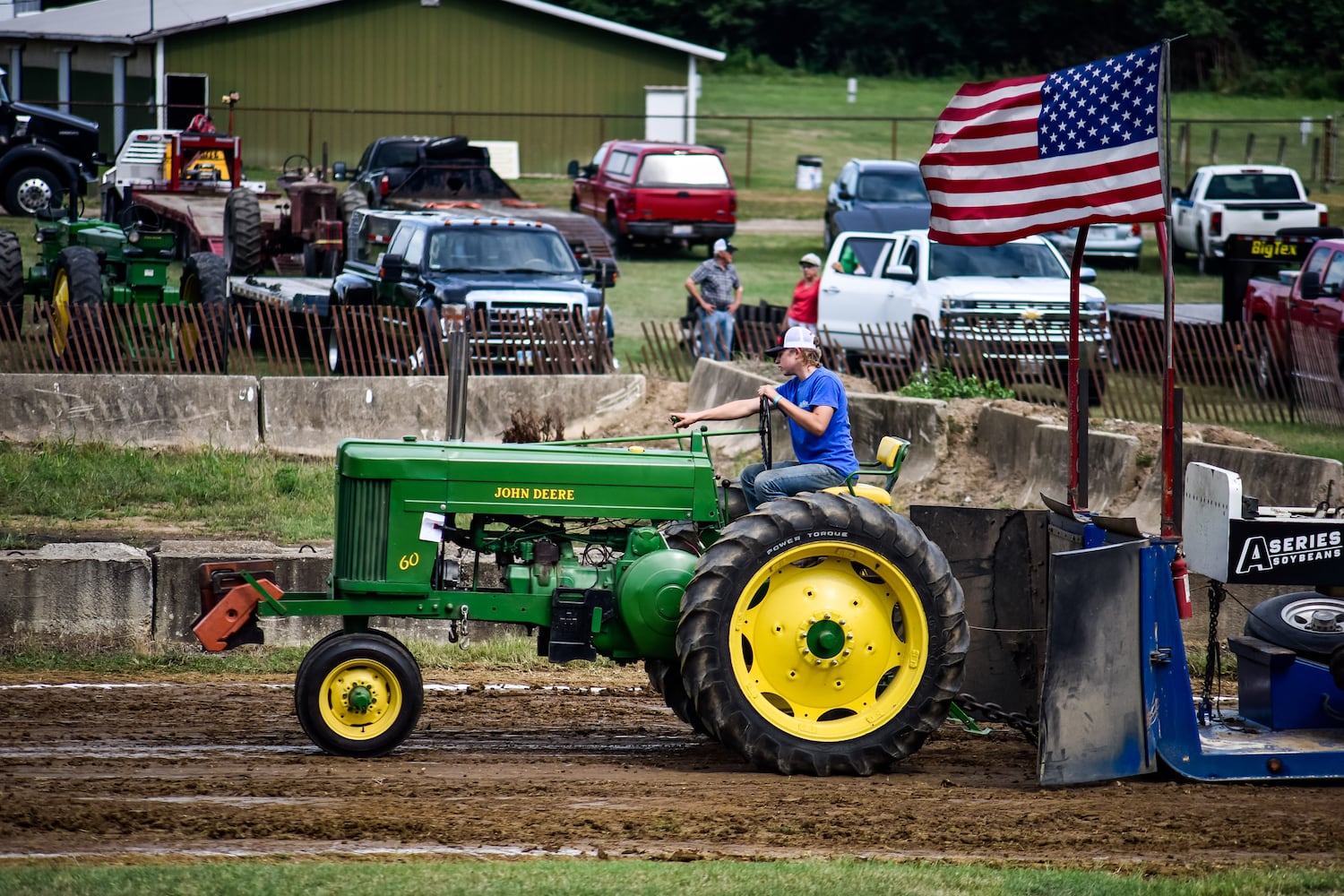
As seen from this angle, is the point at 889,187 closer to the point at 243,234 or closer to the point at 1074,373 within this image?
the point at 243,234

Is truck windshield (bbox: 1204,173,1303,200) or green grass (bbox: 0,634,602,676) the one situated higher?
truck windshield (bbox: 1204,173,1303,200)

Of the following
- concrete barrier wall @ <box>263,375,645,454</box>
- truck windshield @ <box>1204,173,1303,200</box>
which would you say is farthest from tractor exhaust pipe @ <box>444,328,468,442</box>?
truck windshield @ <box>1204,173,1303,200</box>

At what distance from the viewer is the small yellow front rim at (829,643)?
24.3ft

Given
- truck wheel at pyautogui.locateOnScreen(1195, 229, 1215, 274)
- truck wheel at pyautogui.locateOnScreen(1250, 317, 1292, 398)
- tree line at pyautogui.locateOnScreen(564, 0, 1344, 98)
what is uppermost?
→ tree line at pyautogui.locateOnScreen(564, 0, 1344, 98)

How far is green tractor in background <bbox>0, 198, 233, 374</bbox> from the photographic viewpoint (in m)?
16.1

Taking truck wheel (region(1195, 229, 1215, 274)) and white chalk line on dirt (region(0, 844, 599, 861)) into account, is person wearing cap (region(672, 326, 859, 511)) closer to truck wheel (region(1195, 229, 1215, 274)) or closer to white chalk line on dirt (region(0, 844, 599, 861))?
white chalk line on dirt (region(0, 844, 599, 861))

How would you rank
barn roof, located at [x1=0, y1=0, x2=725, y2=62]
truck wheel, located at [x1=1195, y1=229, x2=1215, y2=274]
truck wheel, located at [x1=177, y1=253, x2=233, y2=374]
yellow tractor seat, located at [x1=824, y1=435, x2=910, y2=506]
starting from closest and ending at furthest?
yellow tractor seat, located at [x1=824, y1=435, x2=910, y2=506]
truck wheel, located at [x1=177, y1=253, x2=233, y2=374]
truck wheel, located at [x1=1195, y1=229, x2=1215, y2=274]
barn roof, located at [x1=0, y1=0, x2=725, y2=62]

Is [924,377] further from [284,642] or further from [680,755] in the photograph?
[680,755]

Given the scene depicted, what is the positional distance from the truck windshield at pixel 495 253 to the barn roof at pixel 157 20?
24.5 metres

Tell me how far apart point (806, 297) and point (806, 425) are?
37.6 feet

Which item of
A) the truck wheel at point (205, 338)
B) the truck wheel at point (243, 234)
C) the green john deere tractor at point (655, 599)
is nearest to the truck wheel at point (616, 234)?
the truck wheel at point (243, 234)

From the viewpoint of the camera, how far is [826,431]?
8016 mm

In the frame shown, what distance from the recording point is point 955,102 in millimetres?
8156

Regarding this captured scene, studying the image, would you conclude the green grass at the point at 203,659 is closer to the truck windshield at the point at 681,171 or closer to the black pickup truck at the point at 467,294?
the black pickup truck at the point at 467,294
